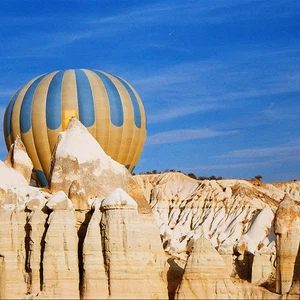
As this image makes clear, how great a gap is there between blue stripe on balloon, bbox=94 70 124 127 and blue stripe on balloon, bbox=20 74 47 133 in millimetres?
3324

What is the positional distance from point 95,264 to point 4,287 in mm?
A: 3185

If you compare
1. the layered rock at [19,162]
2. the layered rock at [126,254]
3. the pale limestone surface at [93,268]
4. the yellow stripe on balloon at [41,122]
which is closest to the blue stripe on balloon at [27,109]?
the yellow stripe on balloon at [41,122]

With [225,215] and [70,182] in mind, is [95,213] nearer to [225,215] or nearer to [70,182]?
[70,182]

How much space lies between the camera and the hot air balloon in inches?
1954

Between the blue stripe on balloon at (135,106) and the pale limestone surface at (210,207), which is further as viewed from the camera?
the pale limestone surface at (210,207)

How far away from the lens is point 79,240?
3158 centimetres

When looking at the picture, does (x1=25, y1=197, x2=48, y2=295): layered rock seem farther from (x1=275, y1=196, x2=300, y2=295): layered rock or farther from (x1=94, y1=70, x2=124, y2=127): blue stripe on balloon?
(x1=94, y1=70, x2=124, y2=127): blue stripe on balloon

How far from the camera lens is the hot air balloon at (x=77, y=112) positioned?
49.6m

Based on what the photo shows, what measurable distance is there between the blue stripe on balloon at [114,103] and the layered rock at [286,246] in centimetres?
1851

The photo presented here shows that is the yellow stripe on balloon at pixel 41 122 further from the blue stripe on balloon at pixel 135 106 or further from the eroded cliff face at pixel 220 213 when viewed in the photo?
the eroded cliff face at pixel 220 213

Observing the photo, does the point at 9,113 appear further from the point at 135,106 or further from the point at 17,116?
the point at 135,106

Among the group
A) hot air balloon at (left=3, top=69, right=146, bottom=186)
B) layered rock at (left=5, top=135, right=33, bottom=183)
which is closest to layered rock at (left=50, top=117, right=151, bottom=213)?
layered rock at (left=5, top=135, right=33, bottom=183)

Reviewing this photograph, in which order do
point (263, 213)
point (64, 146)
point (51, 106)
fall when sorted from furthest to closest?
point (263, 213)
point (51, 106)
point (64, 146)

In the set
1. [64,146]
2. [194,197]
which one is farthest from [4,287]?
[194,197]
